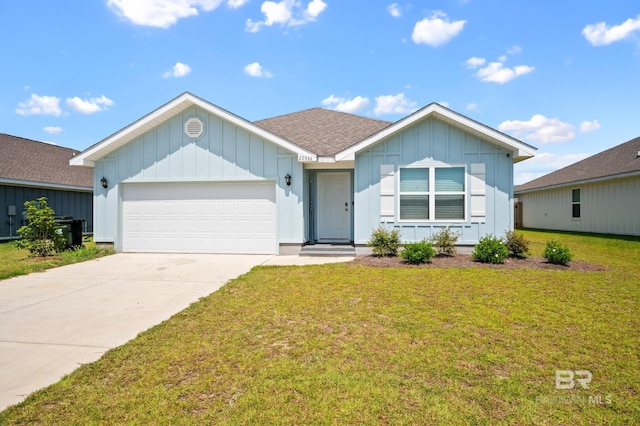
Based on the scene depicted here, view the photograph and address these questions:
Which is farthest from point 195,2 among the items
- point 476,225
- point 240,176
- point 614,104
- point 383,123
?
point 614,104

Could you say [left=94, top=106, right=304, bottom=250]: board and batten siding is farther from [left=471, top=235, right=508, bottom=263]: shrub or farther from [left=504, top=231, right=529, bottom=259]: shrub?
[left=504, top=231, right=529, bottom=259]: shrub

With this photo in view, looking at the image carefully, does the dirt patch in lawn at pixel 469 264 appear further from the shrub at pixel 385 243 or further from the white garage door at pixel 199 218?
the white garage door at pixel 199 218

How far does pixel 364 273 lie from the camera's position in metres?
7.26

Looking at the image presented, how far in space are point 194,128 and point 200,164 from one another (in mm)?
1167

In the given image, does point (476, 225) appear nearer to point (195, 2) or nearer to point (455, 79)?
point (455, 79)

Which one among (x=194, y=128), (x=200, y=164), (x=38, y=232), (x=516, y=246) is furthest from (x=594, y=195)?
(x=38, y=232)

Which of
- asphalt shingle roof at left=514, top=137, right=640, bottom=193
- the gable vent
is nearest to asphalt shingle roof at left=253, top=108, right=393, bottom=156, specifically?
the gable vent

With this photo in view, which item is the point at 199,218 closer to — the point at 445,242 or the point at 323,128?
the point at 323,128

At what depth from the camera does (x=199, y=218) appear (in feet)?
35.4

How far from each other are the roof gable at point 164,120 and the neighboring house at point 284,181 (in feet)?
0.11

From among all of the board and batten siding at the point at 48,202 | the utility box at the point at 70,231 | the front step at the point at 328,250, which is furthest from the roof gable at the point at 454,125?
the board and batten siding at the point at 48,202

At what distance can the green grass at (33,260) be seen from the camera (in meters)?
7.77

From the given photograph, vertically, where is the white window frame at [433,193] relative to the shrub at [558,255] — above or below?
above

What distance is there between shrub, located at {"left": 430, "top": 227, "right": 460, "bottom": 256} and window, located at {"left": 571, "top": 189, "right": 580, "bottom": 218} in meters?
12.9
